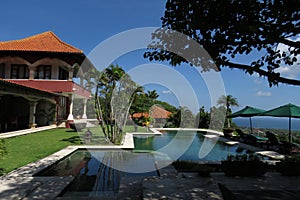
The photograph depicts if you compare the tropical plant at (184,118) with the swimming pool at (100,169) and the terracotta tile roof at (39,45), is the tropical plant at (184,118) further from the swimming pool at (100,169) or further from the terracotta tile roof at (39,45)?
the swimming pool at (100,169)

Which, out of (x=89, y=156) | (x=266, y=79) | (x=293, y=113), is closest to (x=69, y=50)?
(x=89, y=156)

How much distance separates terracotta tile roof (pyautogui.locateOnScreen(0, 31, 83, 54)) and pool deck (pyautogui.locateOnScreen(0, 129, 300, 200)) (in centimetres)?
1753

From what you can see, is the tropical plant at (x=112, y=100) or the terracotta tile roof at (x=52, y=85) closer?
the tropical plant at (x=112, y=100)

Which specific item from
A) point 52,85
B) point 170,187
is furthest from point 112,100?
point 52,85

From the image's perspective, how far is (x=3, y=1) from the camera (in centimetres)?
1405

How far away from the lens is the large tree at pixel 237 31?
344 centimetres

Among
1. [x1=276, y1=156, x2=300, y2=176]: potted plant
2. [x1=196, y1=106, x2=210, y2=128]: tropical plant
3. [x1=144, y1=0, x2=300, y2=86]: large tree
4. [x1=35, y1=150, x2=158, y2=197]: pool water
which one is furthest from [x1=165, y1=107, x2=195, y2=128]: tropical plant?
[x1=144, y1=0, x2=300, y2=86]: large tree

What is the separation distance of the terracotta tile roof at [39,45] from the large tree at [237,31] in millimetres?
18950

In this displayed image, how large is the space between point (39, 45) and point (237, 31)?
77.1 ft

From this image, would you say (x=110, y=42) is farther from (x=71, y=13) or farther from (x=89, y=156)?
(x=89, y=156)

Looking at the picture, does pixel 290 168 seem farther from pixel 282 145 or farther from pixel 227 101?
pixel 227 101

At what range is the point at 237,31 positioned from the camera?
3748 mm

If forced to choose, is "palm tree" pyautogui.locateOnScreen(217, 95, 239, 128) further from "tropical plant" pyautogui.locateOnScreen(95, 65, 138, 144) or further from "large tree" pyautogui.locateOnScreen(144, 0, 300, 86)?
"large tree" pyautogui.locateOnScreen(144, 0, 300, 86)

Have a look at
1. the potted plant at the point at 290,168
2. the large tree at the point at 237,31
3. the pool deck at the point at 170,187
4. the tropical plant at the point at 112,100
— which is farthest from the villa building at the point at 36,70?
the potted plant at the point at 290,168
